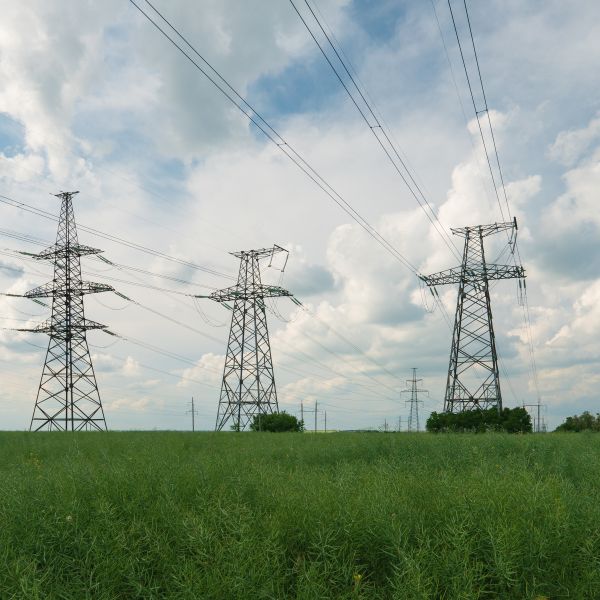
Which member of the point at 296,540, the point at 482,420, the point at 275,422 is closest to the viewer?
the point at 296,540

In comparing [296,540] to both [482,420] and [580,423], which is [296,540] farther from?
[580,423]

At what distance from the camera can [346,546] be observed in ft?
18.3

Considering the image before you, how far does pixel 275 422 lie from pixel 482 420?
15711 millimetres

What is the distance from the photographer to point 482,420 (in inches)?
1476

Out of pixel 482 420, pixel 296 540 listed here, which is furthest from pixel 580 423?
pixel 296 540

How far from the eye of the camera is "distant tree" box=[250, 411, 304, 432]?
44.8 metres

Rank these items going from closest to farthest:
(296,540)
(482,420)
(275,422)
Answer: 1. (296,540)
2. (482,420)
3. (275,422)

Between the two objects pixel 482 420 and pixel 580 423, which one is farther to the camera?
pixel 580 423

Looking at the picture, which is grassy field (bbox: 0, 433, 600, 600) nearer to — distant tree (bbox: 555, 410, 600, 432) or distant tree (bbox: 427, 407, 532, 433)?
distant tree (bbox: 427, 407, 532, 433)

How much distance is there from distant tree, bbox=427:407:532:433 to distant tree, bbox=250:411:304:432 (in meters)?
12.3

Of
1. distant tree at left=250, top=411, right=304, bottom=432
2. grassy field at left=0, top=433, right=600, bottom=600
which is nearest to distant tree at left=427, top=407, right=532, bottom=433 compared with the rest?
distant tree at left=250, top=411, right=304, bottom=432

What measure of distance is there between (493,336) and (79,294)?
2726 centimetres

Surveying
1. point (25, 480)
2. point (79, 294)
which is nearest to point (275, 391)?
point (79, 294)

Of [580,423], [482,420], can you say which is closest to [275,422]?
[482,420]
